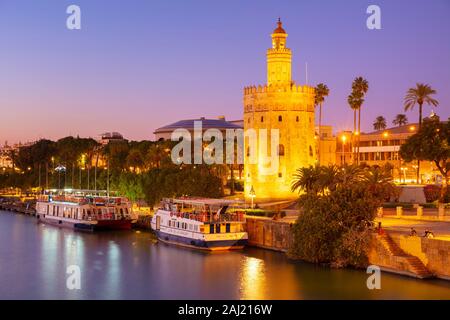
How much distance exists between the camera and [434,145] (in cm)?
5588

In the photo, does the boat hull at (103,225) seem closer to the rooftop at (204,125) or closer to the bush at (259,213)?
the bush at (259,213)

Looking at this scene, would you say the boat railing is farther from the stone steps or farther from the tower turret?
the tower turret

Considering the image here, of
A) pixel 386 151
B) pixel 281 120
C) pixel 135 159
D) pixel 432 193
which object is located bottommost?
pixel 432 193

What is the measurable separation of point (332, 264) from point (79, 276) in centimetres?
1385

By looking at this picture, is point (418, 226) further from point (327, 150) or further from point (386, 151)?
point (327, 150)

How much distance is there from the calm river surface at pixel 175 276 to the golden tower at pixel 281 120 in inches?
734

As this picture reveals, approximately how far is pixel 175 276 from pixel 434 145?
26990 millimetres

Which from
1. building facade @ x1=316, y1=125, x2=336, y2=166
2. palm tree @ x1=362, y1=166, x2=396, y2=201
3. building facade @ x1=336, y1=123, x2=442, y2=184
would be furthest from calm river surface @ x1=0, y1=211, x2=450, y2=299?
building facade @ x1=316, y1=125, x2=336, y2=166

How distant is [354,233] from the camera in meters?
37.4

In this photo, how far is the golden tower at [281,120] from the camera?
219 ft

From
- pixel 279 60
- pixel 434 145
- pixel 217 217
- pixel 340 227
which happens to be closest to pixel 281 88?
pixel 279 60

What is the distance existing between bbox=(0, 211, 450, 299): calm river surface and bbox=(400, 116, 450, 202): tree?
61.0 ft
